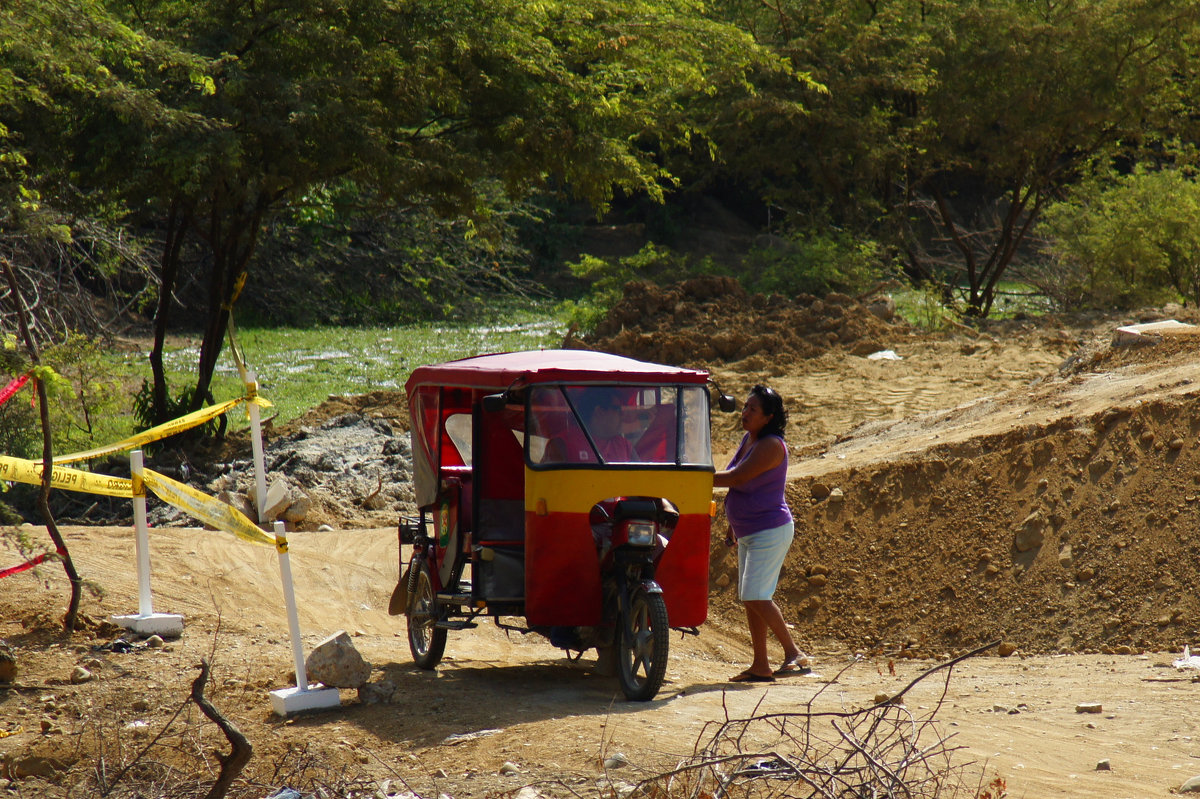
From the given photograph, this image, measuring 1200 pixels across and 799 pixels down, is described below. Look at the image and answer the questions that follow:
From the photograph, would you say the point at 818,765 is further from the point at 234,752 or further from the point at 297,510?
the point at 297,510

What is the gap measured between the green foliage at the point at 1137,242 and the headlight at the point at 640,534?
16162 mm

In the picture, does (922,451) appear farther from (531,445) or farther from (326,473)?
(326,473)

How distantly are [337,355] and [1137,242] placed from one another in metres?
14.4

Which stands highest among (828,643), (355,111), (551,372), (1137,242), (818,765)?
(355,111)

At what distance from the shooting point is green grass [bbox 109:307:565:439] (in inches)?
701

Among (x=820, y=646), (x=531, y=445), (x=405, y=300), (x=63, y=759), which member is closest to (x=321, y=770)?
(x=63, y=759)

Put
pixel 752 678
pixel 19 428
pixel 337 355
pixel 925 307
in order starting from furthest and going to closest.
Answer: pixel 337 355 < pixel 925 307 < pixel 19 428 < pixel 752 678

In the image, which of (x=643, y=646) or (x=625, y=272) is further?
(x=625, y=272)

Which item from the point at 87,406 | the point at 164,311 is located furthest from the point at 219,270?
the point at 87,406

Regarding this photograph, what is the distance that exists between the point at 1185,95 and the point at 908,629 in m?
16.0

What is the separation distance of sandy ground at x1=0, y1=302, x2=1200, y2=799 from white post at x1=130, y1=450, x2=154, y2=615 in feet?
1.01

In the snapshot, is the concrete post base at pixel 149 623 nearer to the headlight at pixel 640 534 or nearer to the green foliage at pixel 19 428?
the headlight at pixel 640 534

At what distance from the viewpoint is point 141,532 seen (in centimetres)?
681

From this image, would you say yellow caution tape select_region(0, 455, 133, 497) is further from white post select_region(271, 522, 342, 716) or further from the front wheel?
the front wheel
